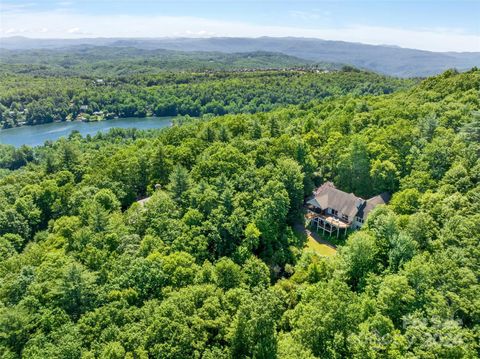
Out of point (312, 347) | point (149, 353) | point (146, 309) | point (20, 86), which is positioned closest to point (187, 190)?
point (146, 309)

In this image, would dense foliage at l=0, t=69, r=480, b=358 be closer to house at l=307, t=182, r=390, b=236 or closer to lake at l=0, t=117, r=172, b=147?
house at l=307, t=182, r=390, b=236

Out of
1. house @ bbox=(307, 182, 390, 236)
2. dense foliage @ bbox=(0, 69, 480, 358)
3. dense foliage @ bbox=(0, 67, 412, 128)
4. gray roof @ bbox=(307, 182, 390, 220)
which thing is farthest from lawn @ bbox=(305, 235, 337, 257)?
dense foliage @ bbox=(0, 67, 412, 128)

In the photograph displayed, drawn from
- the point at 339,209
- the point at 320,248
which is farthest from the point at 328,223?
the point at 320,248

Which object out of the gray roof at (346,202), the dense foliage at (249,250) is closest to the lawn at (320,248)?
the dense foliage at (249,250)

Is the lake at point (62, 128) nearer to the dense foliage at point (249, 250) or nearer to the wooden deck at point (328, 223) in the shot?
the dense foliage at point (249, 250)

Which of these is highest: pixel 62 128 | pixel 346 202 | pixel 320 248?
pixel 346 202

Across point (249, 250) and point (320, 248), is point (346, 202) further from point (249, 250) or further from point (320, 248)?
point (249, 250)

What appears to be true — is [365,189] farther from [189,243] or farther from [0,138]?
[0,138]
